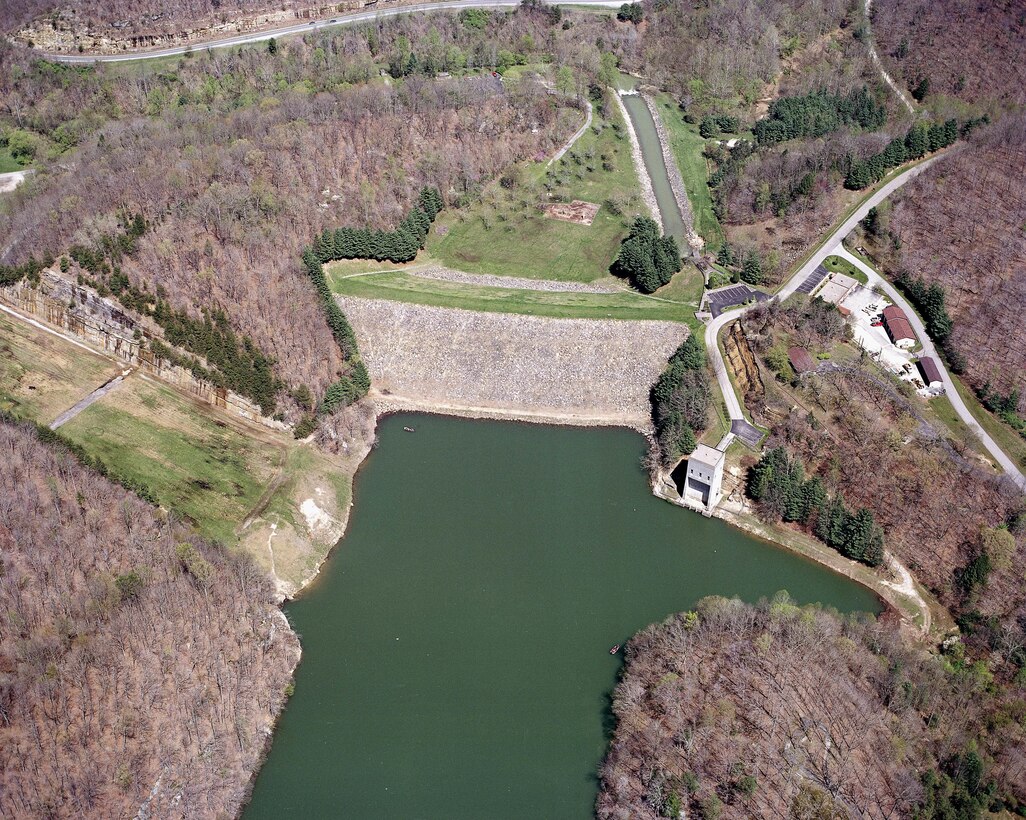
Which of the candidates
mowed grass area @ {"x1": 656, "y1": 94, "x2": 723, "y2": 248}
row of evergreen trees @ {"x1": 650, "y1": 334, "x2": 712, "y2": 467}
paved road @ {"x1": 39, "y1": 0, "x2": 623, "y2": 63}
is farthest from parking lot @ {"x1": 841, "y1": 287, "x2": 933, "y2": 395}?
paved road @ {"x1": 39, "y1": 0, "x2": 623, "y2": 63}

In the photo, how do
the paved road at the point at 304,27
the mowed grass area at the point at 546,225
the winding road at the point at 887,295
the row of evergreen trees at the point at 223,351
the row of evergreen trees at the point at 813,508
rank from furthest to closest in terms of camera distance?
the paved road at the point at 304,27 → the mowed grass area at the point at 546,225 → the row of evergreen trees at the point at 223,351 → the winding road at the point at 887,295 → the row of evergreen trees at the point at 813,508

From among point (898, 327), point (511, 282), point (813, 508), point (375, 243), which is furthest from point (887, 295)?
point (375, 243)

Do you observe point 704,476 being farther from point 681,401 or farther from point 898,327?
point 898,327

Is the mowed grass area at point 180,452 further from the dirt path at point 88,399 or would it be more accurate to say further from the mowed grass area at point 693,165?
the mowed grass area at point 693,165

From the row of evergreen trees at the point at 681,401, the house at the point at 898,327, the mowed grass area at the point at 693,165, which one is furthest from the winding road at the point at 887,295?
the mowed grass area at the point at 693,165

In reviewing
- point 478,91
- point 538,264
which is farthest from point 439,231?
point 478,91

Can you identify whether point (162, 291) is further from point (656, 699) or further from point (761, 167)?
point (761, 167)

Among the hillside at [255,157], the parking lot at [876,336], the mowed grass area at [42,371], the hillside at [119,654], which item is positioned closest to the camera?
the hillside at [119,654]
